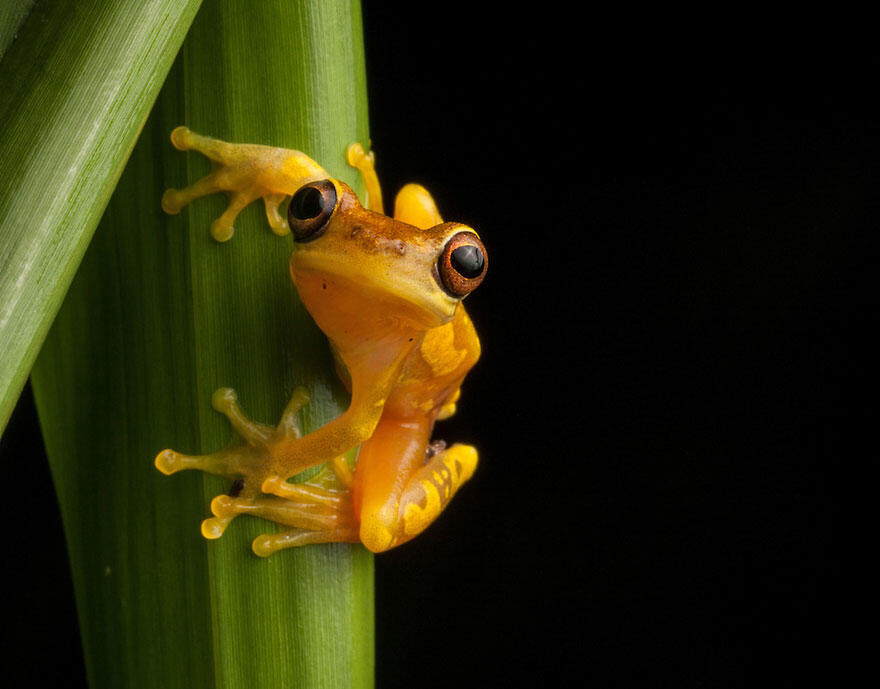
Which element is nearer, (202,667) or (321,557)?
(202,667)

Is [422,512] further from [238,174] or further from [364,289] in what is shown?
[238,174]

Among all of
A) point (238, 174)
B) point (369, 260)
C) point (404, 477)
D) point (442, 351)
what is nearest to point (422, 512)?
point (404, 477)

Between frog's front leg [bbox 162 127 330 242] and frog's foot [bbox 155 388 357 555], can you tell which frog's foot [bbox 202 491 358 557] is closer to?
frog's foot [bbox 155 388 357 555]

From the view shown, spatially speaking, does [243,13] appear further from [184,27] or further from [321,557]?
[321,557]

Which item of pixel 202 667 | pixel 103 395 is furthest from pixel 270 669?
pixel 103 395

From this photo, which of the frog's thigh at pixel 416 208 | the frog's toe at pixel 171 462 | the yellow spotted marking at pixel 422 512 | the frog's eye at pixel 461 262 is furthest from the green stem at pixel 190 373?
the frog's thigh at pixel 416 208

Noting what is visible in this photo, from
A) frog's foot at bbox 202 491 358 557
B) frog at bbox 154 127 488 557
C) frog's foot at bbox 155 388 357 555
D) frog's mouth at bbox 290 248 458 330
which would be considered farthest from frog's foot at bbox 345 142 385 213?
frog's foot at bbox 202 491 358 557
